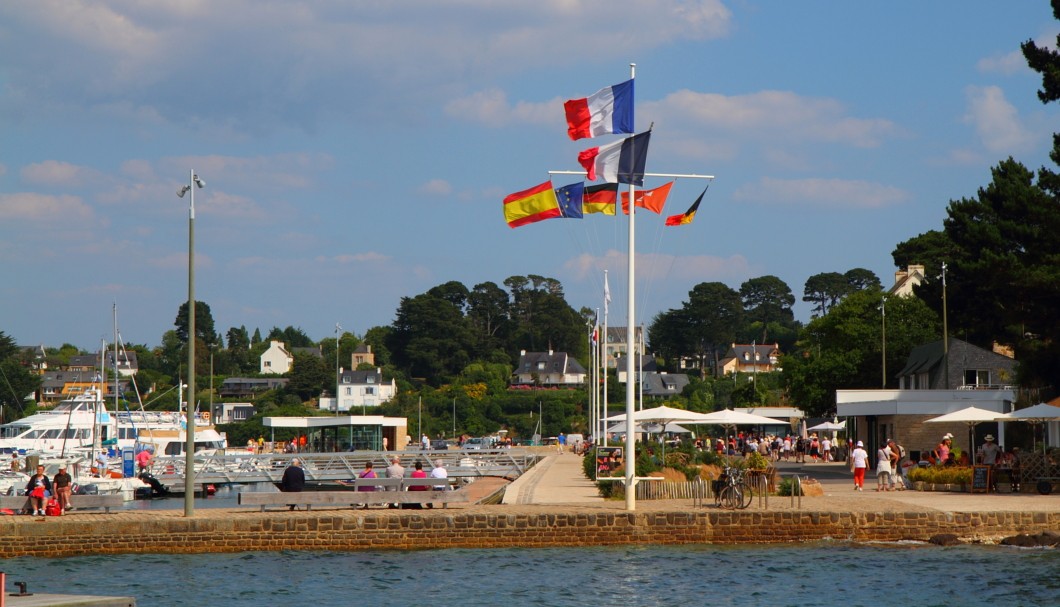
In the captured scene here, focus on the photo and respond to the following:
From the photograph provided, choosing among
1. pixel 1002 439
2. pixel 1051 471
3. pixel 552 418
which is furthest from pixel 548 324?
pixel 1051 471

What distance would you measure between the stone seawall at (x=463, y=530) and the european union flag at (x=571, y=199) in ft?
21.1

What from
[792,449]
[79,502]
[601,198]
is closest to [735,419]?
[601,198]

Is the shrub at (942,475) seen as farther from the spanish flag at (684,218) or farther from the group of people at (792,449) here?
the group of people at (792,449)

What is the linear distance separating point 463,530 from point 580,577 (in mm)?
3898

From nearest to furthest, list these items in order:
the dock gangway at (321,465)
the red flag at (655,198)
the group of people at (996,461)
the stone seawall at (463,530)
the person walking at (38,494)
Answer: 1. the stone seawall at (463,530)
2. the person walking at (38,494)
3. the red flag at (655,198)
4. the group of people at (996,461)
5. the dock gangway at (321,465)

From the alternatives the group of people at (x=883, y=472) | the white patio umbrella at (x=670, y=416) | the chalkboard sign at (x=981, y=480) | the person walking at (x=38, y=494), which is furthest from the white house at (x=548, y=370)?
the person walking at (x=38, y=494)

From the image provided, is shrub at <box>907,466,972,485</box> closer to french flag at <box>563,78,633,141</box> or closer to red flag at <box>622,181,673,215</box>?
red flag at <box>622,181,673,215</box>

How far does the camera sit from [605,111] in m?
26.7

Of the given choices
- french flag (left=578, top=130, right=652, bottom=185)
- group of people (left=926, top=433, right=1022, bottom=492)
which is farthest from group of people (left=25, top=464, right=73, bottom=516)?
group of people (left=926, top=433, right=1022, bottom=492)

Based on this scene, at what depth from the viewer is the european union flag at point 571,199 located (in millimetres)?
27594

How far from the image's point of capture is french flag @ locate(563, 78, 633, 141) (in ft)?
87.5

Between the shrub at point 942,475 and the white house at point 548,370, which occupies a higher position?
the white house at point 548,370

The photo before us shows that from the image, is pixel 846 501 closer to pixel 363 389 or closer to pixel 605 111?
pixel 605 111

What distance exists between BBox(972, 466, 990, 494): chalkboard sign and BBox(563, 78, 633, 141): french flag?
13.8 m
